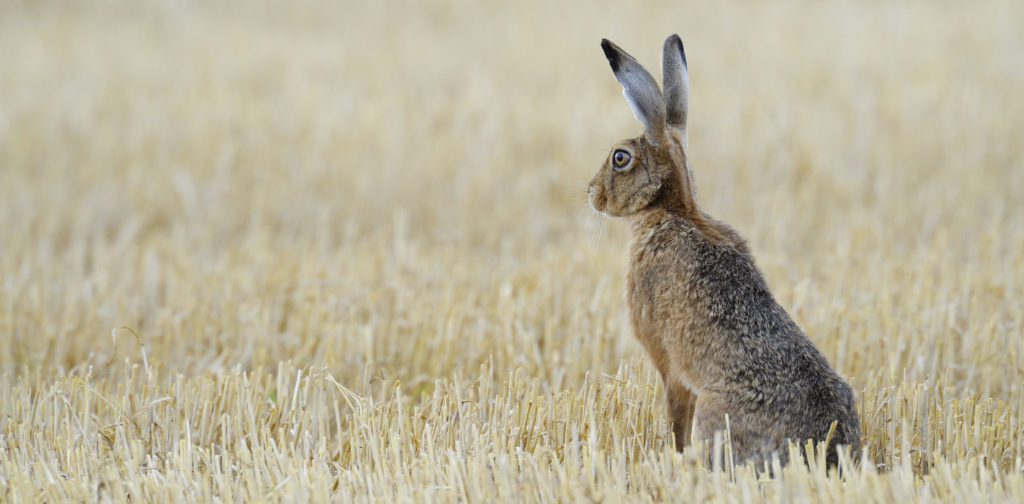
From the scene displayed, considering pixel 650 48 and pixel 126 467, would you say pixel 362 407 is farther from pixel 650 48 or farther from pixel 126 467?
pixel 650 48

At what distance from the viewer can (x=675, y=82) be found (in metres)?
3.93

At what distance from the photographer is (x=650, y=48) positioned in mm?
12797

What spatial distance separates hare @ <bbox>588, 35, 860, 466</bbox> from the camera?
3301 millimetres

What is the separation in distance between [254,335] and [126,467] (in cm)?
201

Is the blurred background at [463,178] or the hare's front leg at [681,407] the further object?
the blurred background at [463,178]

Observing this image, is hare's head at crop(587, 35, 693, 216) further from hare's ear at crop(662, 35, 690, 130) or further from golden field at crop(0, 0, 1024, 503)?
golden field at crop(0, 0, 1024, 503)

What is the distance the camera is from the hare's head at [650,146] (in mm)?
3799

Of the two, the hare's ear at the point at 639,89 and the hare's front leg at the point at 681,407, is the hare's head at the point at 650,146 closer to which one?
the hare's ear at the point at 639,89

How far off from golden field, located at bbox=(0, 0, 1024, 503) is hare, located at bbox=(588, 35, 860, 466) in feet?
0.69

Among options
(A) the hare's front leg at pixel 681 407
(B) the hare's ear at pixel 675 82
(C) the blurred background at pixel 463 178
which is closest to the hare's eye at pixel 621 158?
(B) the hare's ear at pixel 675 82

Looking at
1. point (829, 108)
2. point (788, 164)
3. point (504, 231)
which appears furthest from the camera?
point (829, 108)

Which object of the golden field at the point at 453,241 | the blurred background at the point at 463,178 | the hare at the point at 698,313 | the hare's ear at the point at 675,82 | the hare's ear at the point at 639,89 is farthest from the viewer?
the blurred background at the point at 463,178

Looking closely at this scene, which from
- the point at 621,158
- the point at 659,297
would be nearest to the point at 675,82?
the point at 621,158

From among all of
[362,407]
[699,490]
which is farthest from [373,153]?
[699,490]
